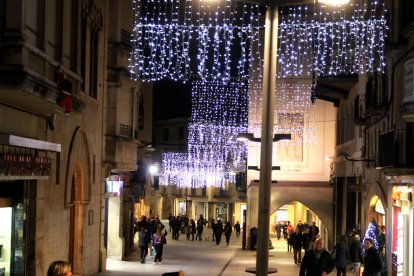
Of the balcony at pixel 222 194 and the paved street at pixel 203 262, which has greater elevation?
the balcony at pixel 222 194

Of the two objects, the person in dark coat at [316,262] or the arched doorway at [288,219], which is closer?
the person in dark coat at [316,262]

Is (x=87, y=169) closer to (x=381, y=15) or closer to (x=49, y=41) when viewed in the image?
(x=49, y=41)

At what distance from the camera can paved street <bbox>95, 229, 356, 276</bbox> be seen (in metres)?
26.8

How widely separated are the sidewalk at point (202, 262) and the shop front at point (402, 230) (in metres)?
6.54

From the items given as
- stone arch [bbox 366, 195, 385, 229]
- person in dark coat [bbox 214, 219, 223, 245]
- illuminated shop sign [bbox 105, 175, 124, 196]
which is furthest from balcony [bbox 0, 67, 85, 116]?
person in dark coat [bbox 214, 219, 223, 245]

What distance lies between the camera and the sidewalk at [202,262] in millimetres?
26766

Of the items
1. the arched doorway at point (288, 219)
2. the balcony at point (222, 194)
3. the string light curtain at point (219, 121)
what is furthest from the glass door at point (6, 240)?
the balcony at point (222, 194)

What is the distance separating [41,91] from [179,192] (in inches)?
2728

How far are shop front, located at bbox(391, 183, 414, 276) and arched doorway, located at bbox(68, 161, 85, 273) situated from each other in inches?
361

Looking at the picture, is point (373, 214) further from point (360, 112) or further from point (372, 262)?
point (372, 262)

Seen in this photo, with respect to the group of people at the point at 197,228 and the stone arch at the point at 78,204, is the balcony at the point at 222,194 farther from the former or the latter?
the stone arch at the point at 78,204

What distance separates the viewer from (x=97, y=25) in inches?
904

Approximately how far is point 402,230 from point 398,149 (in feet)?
8.44

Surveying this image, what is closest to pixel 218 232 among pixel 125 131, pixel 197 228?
pixel 197 228
